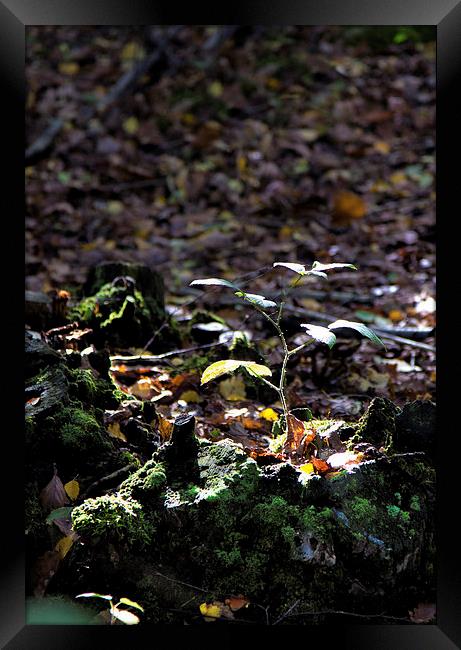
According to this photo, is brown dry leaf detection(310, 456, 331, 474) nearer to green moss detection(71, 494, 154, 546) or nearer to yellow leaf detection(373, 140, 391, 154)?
green moss detection(71, 494, 154, 546)

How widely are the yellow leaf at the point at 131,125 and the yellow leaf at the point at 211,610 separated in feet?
21.4

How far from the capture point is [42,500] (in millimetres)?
1779

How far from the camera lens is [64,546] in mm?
1680

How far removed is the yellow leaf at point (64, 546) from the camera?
1671 millimetres

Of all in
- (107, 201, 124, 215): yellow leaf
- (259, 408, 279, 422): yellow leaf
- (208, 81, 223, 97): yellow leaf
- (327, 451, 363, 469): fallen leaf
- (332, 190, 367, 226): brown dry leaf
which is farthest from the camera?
(208, 81, 223, 97): yellow leaf

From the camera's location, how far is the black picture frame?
58.0 inches

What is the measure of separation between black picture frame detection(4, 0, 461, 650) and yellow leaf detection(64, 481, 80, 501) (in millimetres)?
282

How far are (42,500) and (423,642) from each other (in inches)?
37.9

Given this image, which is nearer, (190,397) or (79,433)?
(79,433)

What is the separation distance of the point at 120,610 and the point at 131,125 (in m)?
6.63

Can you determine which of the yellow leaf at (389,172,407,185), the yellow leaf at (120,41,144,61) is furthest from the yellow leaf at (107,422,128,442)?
the yellow leaf at (120,41,144,61)

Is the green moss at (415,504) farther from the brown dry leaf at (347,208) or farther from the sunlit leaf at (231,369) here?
the brown dry leaf at (347,208)
